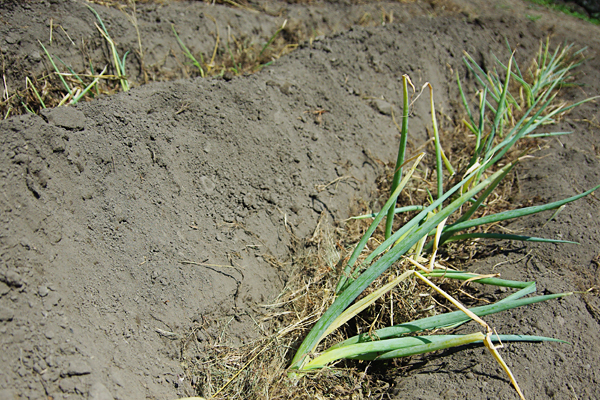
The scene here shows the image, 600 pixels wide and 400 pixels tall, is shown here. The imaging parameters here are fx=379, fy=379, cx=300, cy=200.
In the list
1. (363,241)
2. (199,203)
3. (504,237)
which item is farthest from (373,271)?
(199,203)

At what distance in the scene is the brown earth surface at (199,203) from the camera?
1.46m

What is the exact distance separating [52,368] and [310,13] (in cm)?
301

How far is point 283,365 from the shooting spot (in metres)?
1.65

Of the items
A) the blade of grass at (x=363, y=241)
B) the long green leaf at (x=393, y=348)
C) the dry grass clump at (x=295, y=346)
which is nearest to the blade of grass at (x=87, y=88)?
the dry grass clump at (x=295, y=346)

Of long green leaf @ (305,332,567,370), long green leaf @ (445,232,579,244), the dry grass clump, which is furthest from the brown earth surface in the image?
long green leaf @ (445,232,579,244)

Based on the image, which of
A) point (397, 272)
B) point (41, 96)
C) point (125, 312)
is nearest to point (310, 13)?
point (41, 96)

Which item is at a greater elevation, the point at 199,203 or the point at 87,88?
the point at 87,88

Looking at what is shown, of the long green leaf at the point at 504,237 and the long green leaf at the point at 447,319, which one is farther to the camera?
the long green leaf at the point at 504,237

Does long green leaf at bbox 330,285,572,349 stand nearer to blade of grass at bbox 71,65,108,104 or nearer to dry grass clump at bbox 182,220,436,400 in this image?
dry grass clump at bbox 182,220,436,400

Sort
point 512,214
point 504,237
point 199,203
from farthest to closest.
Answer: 1. point 199,203
2. point 504,237
3. point 512,214

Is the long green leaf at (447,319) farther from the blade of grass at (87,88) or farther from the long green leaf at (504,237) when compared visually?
the blade of grass at (87,88)

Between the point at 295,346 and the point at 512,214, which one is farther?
the point at 295,346

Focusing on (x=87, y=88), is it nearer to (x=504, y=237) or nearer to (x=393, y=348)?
(x=393, y=348)

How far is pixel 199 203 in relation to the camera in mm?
1940
